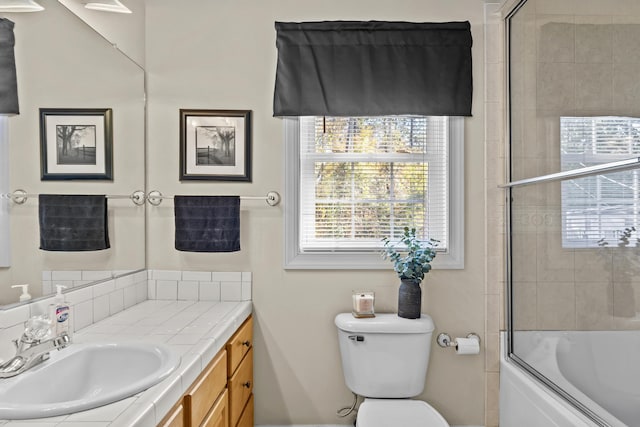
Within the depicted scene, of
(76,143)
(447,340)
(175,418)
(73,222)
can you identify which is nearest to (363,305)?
(447,340)

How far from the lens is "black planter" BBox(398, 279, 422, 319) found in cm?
190

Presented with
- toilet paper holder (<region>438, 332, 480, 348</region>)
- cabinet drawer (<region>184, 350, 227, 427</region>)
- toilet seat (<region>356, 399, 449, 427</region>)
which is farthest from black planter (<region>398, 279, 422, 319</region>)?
cabinet drawer (<region>184, 350, 227, 427</region>)

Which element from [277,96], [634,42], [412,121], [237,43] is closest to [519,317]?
[412,121]

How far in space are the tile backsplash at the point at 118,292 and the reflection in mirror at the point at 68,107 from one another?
26mm

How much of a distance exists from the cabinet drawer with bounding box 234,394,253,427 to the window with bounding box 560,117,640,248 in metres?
1.57

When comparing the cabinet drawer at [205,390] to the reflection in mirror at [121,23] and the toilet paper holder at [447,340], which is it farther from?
the reflection in mirror at [121,23]

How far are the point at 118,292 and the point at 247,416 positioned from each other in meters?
0.84

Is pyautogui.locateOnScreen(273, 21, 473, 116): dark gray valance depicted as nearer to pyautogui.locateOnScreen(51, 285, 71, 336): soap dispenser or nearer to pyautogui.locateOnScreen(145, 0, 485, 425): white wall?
pyautogui.locateOnScreen(145, 0, 485, 425): white wall

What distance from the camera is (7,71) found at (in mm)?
1217

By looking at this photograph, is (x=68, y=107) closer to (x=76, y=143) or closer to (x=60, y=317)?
(x=76, y=143)

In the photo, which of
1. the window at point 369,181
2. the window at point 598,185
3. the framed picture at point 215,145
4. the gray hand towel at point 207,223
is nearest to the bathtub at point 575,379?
the window at point 598,185

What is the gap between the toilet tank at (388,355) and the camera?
184cm

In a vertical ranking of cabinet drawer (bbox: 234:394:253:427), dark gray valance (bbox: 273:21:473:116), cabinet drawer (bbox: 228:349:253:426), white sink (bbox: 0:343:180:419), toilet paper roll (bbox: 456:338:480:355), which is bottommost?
cabinet drawer (bbox: 234:394:253:427)

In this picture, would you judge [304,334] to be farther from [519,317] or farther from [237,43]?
[237,43]
